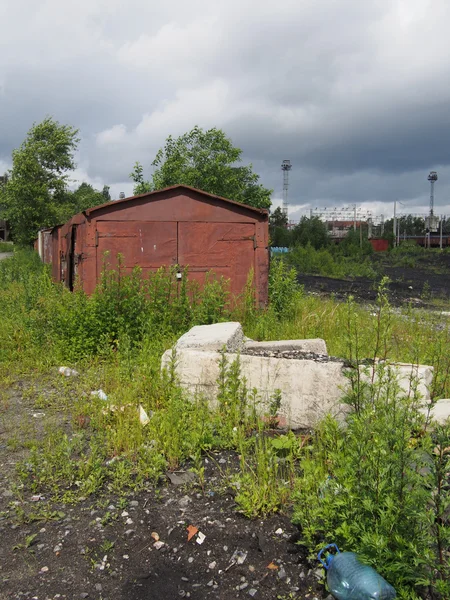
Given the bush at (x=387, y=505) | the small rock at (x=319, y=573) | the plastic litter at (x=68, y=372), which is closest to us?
the bush at (x=387, y=505)

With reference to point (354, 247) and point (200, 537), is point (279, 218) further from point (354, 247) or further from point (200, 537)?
point (200, 537)

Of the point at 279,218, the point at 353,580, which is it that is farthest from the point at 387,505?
the point at 279,218

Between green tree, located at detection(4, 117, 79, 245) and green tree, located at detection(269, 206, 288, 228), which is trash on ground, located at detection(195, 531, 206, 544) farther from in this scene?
green tree, located at detection(269, 206, 288, 228)

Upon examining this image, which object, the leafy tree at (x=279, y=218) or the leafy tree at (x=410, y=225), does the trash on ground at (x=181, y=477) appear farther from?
the leafy tree at (x=410, y=225)

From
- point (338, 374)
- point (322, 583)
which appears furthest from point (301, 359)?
point (322, 583)

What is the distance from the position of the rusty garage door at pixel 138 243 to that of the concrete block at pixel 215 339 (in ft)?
10.2

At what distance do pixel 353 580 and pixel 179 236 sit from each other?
6885 mm

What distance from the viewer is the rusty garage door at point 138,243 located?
28.0 feet

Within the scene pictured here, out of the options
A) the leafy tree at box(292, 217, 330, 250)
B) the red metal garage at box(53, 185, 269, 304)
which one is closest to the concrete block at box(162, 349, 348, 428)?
the red metal garage at box(53, 185, 269, 304)

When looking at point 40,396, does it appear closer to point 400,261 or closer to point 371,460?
point 371,460

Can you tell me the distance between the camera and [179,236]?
348 inches

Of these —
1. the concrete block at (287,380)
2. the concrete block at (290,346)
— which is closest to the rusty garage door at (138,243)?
the concrete block at (290,346)

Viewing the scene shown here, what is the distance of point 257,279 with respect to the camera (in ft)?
29.7

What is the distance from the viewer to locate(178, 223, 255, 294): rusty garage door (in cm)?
886
